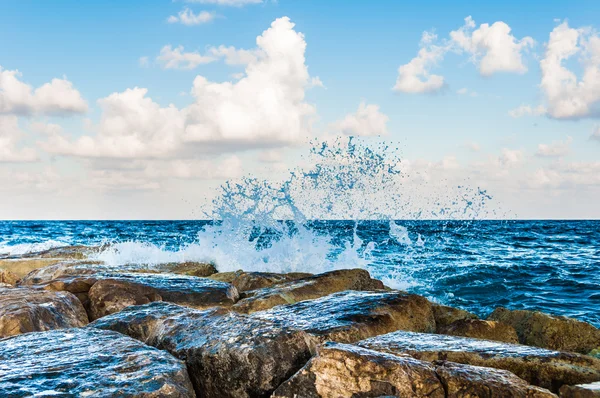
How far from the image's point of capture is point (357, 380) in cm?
309

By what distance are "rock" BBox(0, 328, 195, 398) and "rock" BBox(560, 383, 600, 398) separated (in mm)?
2276

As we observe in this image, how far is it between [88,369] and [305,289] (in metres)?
4.30

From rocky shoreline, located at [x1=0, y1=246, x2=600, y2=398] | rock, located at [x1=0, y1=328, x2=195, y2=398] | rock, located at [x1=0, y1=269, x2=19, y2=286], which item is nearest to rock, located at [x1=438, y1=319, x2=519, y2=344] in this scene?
rocky shoreline, located at [x1=0, y1=246, x2=600, y2=398]

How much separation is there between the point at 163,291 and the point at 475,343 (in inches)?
154

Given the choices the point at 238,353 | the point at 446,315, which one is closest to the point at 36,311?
the point at 238,353

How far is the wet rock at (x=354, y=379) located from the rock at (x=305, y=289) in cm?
323

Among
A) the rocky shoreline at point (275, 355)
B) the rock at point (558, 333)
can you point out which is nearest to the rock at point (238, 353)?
the rocky shoreline at point (275, 355)

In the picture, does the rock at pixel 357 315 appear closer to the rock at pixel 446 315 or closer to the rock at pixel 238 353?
the rock at pixel 238 353

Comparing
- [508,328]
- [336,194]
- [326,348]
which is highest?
[336,194]

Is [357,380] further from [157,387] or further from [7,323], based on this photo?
[7,323]

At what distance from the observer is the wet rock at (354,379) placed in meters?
3.05

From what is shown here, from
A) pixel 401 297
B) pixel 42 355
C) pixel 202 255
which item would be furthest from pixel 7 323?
pixel 202 255

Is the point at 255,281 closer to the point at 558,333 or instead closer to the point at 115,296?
the point at 115,296

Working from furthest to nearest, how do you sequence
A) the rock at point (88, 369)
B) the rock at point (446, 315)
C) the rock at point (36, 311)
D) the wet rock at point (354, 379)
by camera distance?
the rock at point (446, 315)
the rock at point (36, 311)
the wet rock at point (354, 379)
the rock at point (88, 369)
